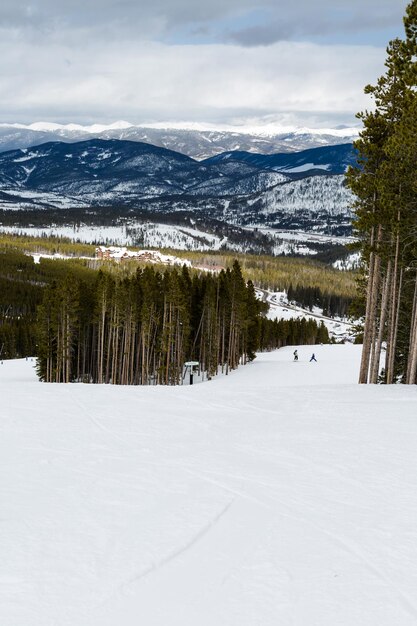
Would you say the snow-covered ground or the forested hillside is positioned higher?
the forested hillside

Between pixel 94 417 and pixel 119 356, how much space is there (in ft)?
133

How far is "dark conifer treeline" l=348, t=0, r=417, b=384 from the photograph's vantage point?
64.9 ft

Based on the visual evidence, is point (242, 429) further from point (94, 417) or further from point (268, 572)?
point (268, 572)

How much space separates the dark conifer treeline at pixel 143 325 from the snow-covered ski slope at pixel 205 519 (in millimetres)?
31957

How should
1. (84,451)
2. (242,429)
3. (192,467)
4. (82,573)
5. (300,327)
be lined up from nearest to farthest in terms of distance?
(82,573)
(192,467)
(84,451)
(242,429)
(300,327)

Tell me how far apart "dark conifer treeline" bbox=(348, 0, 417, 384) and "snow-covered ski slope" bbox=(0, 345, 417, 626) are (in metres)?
10.7

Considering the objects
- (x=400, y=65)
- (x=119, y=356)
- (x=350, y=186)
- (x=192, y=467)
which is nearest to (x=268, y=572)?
(x=192, y=467)

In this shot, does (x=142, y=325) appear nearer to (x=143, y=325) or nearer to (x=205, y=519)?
(x=143, y=325)

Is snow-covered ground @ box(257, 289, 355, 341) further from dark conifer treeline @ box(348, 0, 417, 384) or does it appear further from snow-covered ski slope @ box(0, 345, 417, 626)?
snow-covered ski slope @ box(0, 345, 417, 626)

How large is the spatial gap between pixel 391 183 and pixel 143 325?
99.2 feet

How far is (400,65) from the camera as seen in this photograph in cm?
2214

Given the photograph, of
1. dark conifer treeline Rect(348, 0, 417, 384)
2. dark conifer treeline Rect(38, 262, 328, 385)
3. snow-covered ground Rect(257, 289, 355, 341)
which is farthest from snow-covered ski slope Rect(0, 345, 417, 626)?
snow-covered ground Rect(257, 289, 355, 341)

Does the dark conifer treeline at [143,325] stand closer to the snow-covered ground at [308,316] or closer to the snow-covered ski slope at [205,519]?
the snow-covered ski slope at [205,519]

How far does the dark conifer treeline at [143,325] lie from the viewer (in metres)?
45.3
